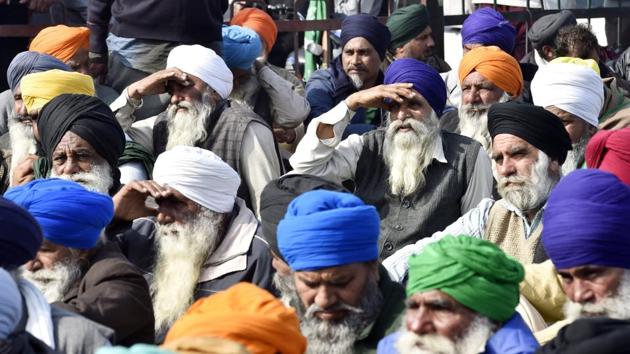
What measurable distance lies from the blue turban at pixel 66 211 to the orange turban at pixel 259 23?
A: 440cm

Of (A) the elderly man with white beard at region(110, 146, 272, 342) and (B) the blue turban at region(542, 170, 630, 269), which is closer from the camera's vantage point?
(B) the blue turban at region(542, 170, 630, 269)

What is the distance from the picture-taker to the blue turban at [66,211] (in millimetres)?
6762

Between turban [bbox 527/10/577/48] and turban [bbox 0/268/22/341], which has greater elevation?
turban [bbox 0/268/22/341]

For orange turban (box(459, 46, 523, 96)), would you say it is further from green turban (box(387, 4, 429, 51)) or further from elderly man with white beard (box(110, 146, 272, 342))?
elderly man with white beard (box(110, 146, 272, 342))

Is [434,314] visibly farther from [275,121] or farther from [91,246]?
[275,121]

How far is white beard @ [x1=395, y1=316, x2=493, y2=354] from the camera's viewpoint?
19.0 ft

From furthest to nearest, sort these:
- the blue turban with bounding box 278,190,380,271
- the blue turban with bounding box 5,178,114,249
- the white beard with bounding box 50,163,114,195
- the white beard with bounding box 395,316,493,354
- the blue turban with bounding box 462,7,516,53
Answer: the blue turban with bounding box 462,7,516,53 → the white beard with bounding box 50,163,114,195 → the blue turban with bounding box 5,178,114,249 → the blue turban with bounding box 278,190,380,271 → the white beard with bounding box 395,316,493,354

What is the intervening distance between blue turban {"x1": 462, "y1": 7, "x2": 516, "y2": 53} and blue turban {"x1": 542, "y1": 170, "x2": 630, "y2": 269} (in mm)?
4826

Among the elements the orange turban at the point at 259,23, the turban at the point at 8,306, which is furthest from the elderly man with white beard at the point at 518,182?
the orange turban at the point at 259,23

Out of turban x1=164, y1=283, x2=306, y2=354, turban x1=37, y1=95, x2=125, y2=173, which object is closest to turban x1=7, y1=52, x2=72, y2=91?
turban x1=37, y1=95, x2=125, y2=173

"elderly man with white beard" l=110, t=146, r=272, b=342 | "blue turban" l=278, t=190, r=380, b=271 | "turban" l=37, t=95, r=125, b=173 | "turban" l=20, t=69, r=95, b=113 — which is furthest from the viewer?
"turban" l=20, t=69, r=95, b=113

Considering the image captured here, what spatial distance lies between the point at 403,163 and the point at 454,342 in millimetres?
2672

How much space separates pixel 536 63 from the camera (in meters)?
11.4

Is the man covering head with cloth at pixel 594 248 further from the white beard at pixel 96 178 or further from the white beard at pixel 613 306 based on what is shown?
the white beard at pixel 96 178
